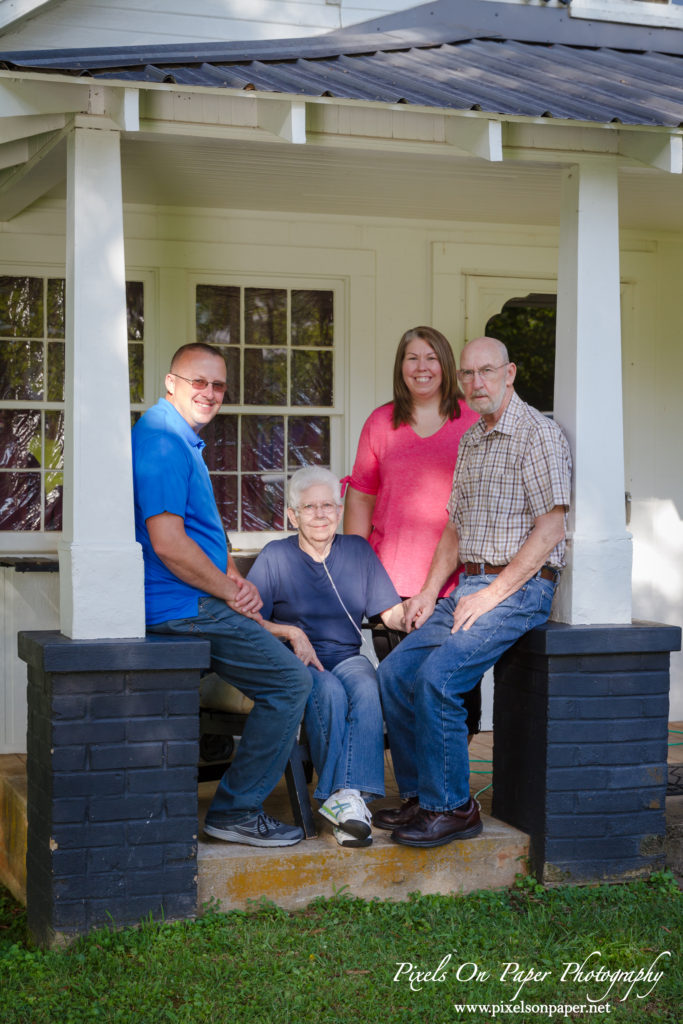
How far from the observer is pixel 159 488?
3.67 meters

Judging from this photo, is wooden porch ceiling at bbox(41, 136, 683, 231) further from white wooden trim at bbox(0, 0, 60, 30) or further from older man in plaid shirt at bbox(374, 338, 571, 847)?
older man in plaid shirt at bbox(374, 338, 571, 847)

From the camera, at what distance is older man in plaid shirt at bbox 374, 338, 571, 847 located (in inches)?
154

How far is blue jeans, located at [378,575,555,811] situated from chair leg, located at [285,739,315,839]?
0.36m

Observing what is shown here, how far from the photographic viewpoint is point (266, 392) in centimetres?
600

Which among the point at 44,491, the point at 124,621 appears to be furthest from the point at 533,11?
the point at 124,621

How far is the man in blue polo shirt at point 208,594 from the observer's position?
3709 mm

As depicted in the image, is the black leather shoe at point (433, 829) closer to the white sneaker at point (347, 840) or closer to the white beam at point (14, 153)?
the white sneaker at point (347, 840)

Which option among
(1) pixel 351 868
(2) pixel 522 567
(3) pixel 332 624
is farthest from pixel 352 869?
(2) pixel 522 567

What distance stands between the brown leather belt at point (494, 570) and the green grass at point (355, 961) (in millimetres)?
1116

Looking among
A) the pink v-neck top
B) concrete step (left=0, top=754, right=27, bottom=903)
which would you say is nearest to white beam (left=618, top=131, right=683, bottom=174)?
the pink v-neck top

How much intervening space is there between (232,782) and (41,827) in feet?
2.15

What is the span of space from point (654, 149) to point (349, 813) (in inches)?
101

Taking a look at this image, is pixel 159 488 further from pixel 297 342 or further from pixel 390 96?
pixel 297 342

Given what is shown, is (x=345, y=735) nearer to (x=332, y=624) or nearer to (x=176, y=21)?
(x=332, y=624)
